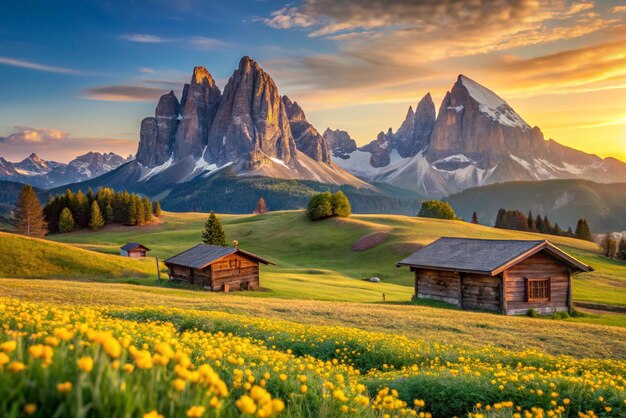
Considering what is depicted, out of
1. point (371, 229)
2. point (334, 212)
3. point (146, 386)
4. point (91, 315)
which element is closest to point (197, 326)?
point (91, 315)

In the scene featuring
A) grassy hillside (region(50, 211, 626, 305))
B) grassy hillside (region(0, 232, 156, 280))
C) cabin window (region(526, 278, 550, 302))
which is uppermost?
grassy hillside (region(0, 232, 156, 280))

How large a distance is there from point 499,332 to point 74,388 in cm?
2414

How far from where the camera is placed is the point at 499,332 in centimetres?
2389

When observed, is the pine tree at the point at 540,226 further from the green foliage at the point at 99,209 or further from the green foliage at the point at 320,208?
the green foliage at the point at 99,209

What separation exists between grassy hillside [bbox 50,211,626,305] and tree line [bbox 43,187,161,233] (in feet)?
11.7

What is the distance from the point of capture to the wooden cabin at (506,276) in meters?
37.2

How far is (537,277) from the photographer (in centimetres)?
3878

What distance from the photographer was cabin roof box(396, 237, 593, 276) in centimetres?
3694

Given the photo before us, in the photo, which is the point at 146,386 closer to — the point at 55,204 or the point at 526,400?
the point at 526,400

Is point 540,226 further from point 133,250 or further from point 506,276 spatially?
point 506,276

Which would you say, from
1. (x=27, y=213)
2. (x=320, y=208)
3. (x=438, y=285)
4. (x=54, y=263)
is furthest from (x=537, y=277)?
(x=27, y=213)

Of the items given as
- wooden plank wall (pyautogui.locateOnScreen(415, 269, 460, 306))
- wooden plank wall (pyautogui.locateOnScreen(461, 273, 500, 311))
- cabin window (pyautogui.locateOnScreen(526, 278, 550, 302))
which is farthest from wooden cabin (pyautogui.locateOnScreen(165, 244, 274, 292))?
cabin window (pyautogui.locateOnScreen(526, 278, 550, 302))

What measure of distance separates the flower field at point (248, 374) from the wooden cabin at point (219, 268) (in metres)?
29.0

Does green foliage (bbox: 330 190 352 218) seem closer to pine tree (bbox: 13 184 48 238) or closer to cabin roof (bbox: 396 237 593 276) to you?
pine tree (bbox: 13 184 48 238)
